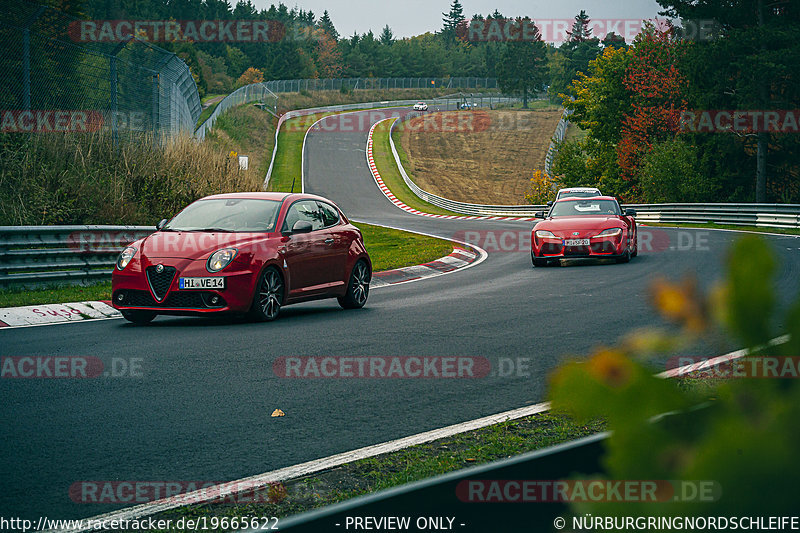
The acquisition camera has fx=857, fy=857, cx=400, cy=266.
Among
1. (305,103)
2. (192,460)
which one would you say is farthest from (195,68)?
(192,460)

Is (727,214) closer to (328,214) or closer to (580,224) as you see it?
(580,224)

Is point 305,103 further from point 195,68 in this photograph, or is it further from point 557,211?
point 557,211

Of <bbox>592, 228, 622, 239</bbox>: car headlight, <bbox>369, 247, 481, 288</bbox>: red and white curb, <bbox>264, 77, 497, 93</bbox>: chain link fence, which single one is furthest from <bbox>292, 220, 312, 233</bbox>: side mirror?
<bbox>264, 77, 497, 93</bbox>: chain link fence

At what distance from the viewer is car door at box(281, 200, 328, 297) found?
11.8 metres

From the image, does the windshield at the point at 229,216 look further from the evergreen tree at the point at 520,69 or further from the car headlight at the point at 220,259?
the evergreen tree at the point at 520,69

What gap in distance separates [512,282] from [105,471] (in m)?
12.1

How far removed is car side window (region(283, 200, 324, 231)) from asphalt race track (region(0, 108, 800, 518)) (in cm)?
135

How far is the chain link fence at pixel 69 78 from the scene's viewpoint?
15461mm

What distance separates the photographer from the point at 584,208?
66.1ft

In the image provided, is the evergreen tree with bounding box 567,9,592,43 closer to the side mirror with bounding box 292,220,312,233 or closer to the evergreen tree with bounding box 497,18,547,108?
the evergreen tree with bounding box 497,18,547,108

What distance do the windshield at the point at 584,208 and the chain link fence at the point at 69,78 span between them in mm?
10349

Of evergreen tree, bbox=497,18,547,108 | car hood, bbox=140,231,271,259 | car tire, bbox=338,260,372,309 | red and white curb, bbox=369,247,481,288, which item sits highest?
evergreen tree, bbox=497,18,547,108

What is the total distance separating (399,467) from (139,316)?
24.4 feet

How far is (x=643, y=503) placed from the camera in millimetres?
808
